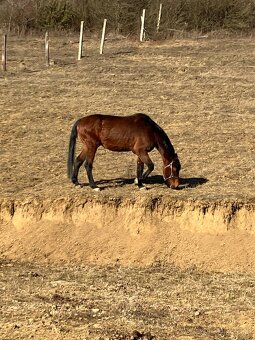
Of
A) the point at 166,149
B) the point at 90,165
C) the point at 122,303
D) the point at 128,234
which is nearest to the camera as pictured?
the point at 122,303

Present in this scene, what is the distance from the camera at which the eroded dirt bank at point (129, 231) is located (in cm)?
1218

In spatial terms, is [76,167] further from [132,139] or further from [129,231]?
[129,231]

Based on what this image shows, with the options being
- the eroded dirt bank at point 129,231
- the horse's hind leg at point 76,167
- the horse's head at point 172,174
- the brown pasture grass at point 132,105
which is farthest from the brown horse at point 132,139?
the eroded dirt bank at point 129,231

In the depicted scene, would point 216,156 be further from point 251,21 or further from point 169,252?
point 251,21

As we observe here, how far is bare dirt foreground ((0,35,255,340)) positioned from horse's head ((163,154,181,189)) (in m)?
0.20

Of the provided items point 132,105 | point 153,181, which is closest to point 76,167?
point 153,181

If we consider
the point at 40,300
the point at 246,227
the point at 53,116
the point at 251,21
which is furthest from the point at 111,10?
the point at 40,300

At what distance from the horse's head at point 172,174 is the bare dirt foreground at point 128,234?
20 cm

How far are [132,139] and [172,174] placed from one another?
3.44 feet

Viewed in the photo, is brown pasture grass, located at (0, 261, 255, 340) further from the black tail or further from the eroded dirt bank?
the black tail

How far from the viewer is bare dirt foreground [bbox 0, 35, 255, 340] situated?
9.27 metres

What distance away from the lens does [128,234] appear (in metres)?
12.6

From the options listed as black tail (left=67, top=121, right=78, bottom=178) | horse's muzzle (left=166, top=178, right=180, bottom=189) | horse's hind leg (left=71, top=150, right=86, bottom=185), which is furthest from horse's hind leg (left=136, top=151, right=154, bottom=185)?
black tail (left=67, top=121, right=78, bottom=178)

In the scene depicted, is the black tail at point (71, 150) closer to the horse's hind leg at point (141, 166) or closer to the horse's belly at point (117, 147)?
the horse's belly at point (117, 147)
